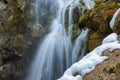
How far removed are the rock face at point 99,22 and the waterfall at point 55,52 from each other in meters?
2.78

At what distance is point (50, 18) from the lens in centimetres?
1481

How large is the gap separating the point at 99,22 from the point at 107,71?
4.70m

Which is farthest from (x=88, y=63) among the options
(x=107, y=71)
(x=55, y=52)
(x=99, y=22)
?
(x=55, y=52)

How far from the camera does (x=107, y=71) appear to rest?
5.16 meters

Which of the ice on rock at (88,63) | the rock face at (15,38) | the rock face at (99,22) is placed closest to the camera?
the ice on rock at (88,63)

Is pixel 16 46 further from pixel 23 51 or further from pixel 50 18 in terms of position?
pixel 50 18

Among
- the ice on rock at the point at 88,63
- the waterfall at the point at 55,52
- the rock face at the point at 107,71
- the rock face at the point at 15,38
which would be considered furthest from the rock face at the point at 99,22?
the rock face at the point at 15,38

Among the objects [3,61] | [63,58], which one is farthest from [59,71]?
[3,61]

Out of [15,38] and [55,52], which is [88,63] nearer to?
[55,52]

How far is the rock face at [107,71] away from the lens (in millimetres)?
5035

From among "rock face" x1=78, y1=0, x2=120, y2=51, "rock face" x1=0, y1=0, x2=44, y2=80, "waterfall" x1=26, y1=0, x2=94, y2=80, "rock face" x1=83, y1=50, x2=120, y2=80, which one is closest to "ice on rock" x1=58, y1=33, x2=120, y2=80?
"rock face" x1=83, y1=50, x2=120, y2=80

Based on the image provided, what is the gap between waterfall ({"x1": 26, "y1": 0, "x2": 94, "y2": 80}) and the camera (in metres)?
13.1

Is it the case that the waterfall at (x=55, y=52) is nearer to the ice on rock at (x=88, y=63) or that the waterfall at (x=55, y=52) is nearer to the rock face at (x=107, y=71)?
the ice on rock at (x=88, y=63)

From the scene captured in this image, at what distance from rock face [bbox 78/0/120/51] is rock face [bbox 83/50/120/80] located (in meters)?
3.76
